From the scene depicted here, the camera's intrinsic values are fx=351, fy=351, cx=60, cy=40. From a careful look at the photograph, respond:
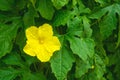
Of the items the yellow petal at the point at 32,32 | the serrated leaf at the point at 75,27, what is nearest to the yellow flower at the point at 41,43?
the yellow petal at the point at 32,32

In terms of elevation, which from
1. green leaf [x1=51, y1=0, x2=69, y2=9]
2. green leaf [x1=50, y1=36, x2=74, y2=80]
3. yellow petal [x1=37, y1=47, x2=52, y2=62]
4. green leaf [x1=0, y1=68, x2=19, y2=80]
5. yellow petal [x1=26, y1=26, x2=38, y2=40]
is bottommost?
green leaf [x1=0, y1=68, x2=19, y2=80]

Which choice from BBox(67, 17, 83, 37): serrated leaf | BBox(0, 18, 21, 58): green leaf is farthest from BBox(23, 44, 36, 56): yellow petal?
BBox(67, 17, 83, 37): serrated leaf

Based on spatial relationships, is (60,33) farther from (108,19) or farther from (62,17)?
(108,19)

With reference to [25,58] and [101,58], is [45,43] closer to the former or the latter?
[25,58]

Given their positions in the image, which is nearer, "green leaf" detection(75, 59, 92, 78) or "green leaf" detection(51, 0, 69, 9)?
"green leaf" detection(51, 0, 69, 9)

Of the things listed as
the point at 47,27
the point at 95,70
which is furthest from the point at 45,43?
the point at 95,70

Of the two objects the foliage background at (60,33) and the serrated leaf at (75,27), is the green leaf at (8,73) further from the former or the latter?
the serrated leaf at (75,27)

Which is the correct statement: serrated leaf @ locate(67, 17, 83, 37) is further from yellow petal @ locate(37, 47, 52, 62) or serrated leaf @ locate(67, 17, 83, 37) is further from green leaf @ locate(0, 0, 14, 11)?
green leaf @ locate(0, 0, 14, 11)
